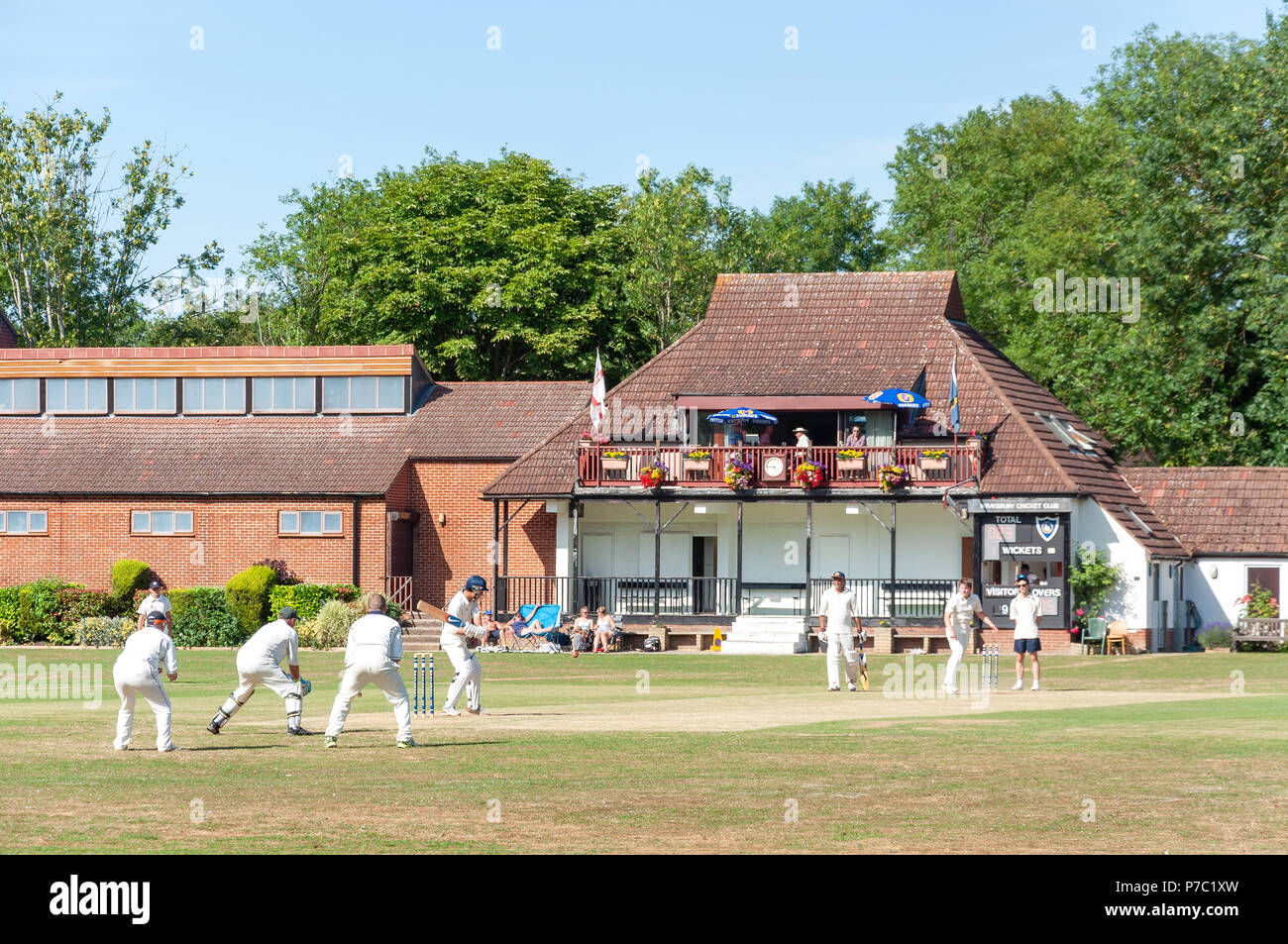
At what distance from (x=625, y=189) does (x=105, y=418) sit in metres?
23.6

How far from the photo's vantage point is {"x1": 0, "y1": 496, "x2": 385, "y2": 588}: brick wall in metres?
45.0

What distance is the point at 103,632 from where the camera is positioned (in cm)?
4166

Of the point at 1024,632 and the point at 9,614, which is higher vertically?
the point at 1024,632

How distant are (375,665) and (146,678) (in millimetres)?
2278

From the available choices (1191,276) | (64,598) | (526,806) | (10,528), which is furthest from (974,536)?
(526,806)

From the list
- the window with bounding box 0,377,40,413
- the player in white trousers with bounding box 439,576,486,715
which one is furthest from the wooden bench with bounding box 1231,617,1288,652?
the window with bounding box 0,377,40,413

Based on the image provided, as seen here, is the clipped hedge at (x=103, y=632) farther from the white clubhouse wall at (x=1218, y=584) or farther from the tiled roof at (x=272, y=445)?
the white clubhouse wall at (x=1218, y=584)

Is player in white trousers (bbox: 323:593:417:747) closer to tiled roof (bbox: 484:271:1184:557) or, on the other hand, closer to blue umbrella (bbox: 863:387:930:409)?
blue umbrella (bbox: 863:387:930:409)

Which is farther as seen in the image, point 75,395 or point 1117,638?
point 75,395

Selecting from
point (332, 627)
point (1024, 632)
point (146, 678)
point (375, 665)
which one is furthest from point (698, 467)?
point (146, 678)
